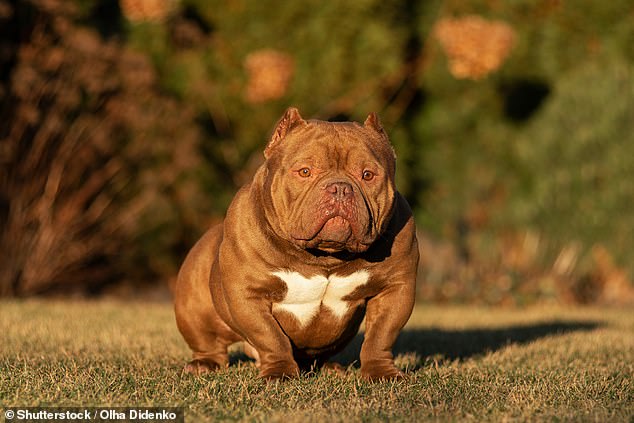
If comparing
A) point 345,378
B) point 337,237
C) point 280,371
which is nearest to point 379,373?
point 345,378

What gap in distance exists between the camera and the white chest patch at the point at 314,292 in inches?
175

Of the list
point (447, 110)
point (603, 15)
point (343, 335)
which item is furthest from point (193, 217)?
point (343, 335)

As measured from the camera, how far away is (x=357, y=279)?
447 centimetres

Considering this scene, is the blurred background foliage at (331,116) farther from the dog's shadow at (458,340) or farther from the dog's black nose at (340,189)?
the dog's black nose at (340,189)

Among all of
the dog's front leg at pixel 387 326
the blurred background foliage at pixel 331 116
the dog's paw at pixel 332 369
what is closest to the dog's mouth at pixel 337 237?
the dog's front leg at pixel 387 326

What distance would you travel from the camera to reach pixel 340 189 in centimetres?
412

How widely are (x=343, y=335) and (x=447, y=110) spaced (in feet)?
27.4

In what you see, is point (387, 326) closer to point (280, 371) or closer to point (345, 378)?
point (345, 378)

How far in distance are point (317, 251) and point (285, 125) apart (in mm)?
663

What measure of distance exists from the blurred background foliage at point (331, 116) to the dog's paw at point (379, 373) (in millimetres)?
6466

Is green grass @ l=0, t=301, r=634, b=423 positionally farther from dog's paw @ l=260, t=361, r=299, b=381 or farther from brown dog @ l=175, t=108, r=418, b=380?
brown dog @ l=175, t=108, r=418, b=380

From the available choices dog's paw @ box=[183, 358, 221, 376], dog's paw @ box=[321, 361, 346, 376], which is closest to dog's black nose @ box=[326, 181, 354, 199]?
dog's paw @ box=[321, 361, 346, 376]

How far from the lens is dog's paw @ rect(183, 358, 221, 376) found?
4789 mm

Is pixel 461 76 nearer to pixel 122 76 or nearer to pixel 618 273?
pixel 618 273
